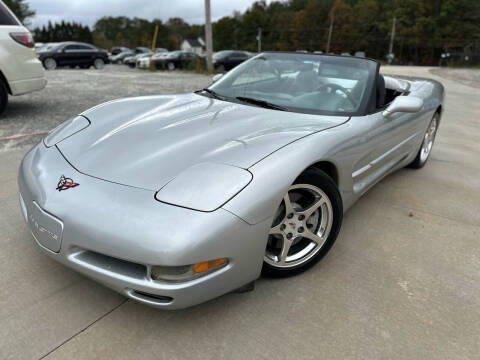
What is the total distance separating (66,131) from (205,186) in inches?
47.9

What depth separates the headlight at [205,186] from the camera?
1.58 metres

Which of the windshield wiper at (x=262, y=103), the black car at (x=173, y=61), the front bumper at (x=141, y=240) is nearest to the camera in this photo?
the front bumper at (x=141, y=240)

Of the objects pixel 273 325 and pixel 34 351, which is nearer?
pixel 34 351

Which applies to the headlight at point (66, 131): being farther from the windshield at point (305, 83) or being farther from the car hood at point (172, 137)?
the windshield at point (305, 83)

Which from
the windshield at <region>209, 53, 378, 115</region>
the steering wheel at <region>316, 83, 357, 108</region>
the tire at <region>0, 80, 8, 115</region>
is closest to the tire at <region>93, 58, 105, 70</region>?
the tire at <region>0, 80, 8, 115</region>

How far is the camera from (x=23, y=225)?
2.51 metres

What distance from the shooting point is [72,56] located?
1912 centimetres

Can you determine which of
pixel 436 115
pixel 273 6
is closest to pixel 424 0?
pixel 273 6

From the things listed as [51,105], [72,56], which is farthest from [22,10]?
[51,105]

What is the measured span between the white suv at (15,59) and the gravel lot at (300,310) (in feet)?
10.4

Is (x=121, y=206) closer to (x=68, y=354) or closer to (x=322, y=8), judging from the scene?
(x=68, y=354)

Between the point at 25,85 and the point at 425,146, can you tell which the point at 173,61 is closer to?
the point at 25,85

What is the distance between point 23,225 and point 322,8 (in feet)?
293

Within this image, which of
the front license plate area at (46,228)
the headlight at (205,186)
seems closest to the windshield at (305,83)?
the headlight at (205,186)
